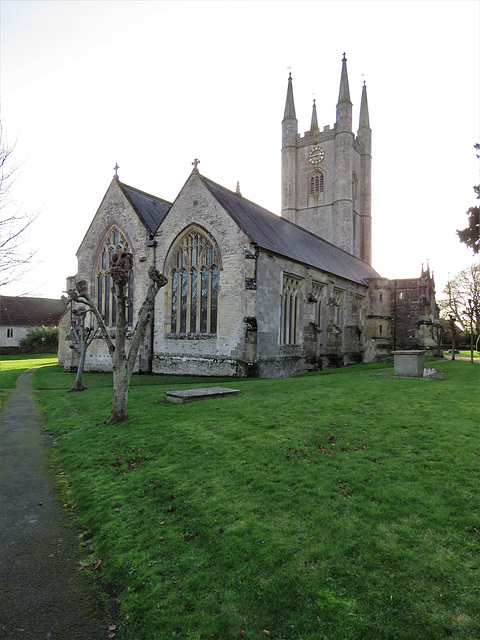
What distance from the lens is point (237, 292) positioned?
19.4 meters

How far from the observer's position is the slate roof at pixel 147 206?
2448cm

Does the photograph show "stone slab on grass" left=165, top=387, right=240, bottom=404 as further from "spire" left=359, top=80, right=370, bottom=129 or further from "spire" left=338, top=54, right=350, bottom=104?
"spire" left=359, top=80, right=370, bottom=129

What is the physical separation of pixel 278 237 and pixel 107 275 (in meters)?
12.3

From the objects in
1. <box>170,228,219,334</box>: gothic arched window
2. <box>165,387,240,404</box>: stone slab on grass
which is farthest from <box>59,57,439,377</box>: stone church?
<box>165,387,240,404</box>: stone slab on grass

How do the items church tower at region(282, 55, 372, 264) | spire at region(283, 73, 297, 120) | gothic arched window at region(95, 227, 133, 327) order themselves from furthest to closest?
1. spire at region(283, 73, 297, 120)
2. church tower at region(282, 55, 372, 264)
3. gothic arched window at region(95, 227, 133, 327)

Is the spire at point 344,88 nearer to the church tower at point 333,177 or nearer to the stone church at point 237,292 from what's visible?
the church tower at point 333,177

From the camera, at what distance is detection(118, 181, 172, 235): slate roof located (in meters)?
24.5

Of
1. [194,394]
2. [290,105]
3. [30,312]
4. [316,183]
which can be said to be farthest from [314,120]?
[30,312]

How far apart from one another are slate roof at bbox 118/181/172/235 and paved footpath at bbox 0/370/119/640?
19.5 metres

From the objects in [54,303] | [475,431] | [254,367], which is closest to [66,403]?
[254,367]

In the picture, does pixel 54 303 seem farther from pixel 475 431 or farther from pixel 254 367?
pixel 475 431

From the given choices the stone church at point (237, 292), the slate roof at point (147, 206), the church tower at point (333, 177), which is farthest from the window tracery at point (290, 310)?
the church tower at point (333, 177)

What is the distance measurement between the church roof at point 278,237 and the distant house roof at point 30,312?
135 ft

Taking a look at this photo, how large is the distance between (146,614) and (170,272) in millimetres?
20179
